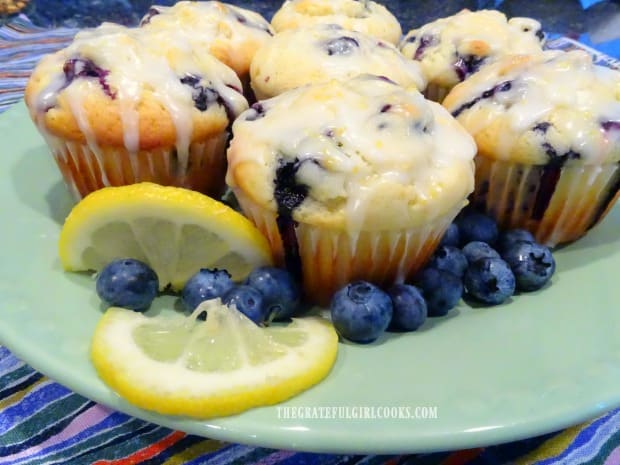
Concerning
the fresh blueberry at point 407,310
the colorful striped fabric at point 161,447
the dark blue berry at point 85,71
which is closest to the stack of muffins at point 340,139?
the dark blue berry at point 85,71

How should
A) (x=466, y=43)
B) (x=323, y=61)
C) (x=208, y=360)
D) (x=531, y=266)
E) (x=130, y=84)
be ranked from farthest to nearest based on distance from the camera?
(x=466, y=43), (x=323, y=61), (x=130, y=84), (x=531, y=266), (x=208, y=360)

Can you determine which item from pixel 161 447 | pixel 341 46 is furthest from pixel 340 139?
pixel 161 447

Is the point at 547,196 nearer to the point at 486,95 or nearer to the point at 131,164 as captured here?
the point at 486,95

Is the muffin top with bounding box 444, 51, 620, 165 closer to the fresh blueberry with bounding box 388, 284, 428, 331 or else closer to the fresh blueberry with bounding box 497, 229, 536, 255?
the fresh blueberry with bounding box 497, 229, 536, 255

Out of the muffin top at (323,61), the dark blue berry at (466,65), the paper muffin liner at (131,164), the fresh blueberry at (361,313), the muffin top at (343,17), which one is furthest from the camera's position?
the muffin top at (343,17)

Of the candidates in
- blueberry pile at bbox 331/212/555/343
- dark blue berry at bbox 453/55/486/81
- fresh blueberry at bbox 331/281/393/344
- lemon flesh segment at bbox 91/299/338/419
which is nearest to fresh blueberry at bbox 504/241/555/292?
blueberry pile at bbox 331/212/555/343

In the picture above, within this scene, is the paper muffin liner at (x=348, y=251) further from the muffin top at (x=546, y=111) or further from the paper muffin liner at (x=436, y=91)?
the paper muffin liner at (x=436, y=91)
